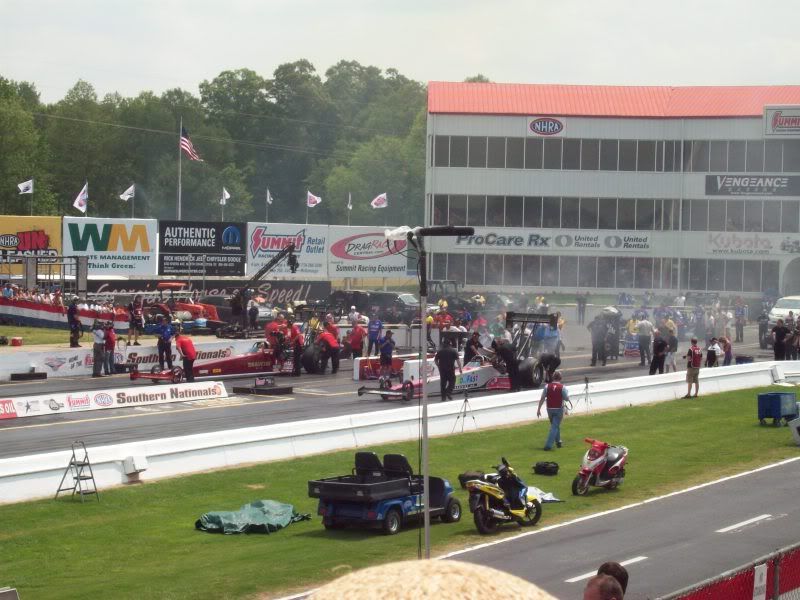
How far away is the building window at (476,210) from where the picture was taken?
71.8 metres

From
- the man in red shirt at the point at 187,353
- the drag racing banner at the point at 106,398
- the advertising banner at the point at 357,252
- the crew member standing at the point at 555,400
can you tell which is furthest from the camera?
the advertising banner at the point at 357,252

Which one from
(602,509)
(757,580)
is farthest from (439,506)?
(757,580)

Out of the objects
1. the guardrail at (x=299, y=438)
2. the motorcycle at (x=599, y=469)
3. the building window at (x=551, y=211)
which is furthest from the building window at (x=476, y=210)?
the motorcycle at (x=599, y=469)

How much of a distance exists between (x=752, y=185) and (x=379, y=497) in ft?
194

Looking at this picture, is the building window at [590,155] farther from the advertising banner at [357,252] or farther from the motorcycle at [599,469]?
the motorcycle at [599,469]

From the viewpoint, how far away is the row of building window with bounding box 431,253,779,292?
7125cm

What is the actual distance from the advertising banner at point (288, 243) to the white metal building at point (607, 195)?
7623 mm

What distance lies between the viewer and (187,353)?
111 ft

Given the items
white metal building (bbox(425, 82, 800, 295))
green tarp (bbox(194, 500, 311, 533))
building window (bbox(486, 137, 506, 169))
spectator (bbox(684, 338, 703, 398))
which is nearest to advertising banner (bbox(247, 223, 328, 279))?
white metal building (bbox(425, 82, 800, 295))

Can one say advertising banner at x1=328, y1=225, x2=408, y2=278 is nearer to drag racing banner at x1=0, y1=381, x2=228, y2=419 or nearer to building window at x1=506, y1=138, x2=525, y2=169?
building window at x1=506, y1=138, x2=525, y2=169

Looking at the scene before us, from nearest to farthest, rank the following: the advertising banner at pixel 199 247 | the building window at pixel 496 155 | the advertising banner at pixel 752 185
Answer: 1. the advertising banner at pixel 199 247
2. the advertising banner at pixel 752 185
3. the building window at pixel 496 155

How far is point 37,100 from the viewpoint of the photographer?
138125mm

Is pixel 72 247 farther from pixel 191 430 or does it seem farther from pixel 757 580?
pixel 757 580

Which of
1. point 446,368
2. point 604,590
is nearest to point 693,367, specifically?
point 446,368
